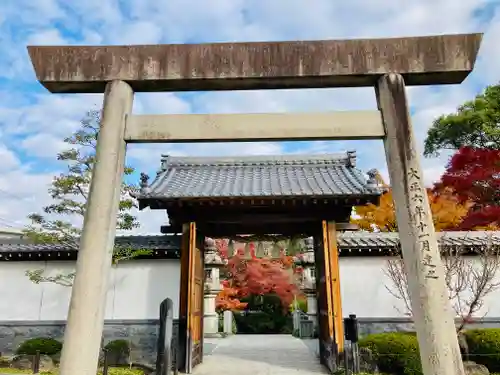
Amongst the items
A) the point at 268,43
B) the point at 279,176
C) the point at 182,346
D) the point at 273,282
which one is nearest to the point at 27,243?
the point at 182,346

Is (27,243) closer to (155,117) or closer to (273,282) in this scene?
(155,117)

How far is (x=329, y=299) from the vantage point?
349 inches

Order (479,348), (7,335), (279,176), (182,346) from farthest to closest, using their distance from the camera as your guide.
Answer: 1. (279,176)
2. (7,335)
3. (479,348)
4. (182,346)

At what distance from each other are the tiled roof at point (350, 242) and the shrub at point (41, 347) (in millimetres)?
2502

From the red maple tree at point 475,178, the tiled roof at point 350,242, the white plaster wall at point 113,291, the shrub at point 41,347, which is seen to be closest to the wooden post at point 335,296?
the tiled roof at point 350,242

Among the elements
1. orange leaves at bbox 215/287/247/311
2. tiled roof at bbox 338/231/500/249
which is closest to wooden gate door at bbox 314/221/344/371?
tiled roof at bbox 338/231/500/249

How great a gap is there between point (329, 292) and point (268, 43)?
611 cm

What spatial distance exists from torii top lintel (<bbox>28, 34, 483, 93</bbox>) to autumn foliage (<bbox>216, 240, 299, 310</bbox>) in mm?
17733

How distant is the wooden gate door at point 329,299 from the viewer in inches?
347

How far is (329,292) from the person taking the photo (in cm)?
889

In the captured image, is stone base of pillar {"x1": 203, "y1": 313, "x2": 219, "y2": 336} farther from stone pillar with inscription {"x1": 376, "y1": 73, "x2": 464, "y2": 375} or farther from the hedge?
stone pillar with inscription {"x1": 376, "y1": 73, "x2": 464, "y2": 375}

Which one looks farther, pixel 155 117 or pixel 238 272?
pixel 238 272

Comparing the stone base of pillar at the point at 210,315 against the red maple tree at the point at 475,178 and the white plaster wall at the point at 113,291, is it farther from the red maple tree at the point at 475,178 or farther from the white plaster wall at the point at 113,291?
the red maple tree at the point at 475,178

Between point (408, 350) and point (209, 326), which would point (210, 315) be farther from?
point (408, 350)
